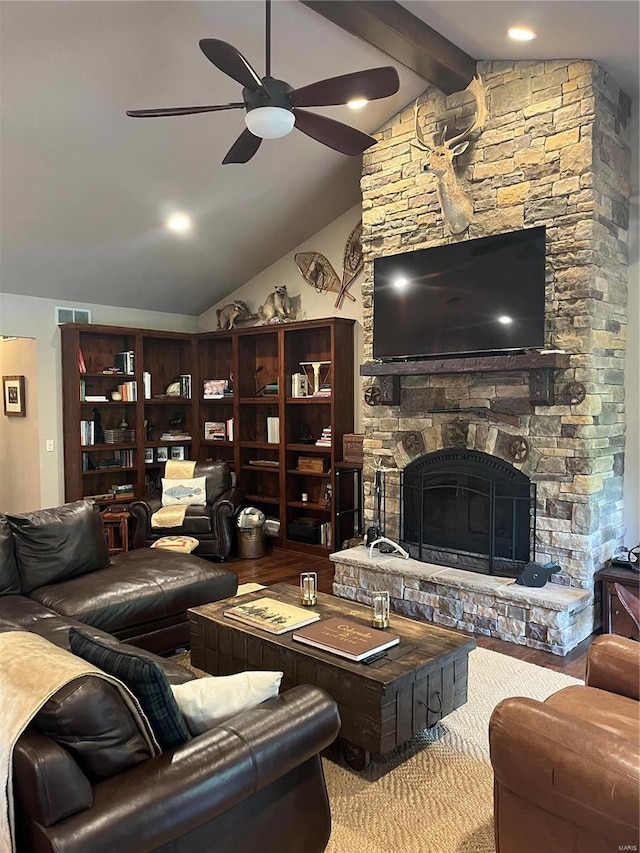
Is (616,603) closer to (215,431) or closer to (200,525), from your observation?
(200,525)

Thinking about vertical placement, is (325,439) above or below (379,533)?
above

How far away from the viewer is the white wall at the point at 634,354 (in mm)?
4188

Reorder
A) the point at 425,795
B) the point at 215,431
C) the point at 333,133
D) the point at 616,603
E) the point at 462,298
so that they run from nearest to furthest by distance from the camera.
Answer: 1. the point at 425,795
2. the point at 333,133
3. the point at 616,603
4. the point at 462,298
5. the point at 215,431

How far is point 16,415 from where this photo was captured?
632 cm

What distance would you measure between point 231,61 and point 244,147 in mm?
711

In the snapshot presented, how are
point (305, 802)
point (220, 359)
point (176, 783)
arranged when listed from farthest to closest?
1. point (220, 359)
2. point (305, 802)
3. point (176, 783)

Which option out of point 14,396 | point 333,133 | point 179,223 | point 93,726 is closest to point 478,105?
point 333,133

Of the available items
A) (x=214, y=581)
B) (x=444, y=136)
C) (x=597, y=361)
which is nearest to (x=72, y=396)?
(x=214, y=581)

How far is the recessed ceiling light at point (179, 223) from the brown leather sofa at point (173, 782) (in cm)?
445

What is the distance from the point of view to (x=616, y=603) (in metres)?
3.89

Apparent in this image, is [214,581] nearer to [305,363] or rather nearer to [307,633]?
[307,633]

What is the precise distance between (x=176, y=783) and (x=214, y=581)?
88.9 inches

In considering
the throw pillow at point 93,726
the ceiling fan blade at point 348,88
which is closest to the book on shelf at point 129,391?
the ceiling fan blade at point 348,88

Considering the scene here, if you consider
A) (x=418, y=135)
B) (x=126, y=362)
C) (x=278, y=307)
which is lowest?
(x=126, y=362)
